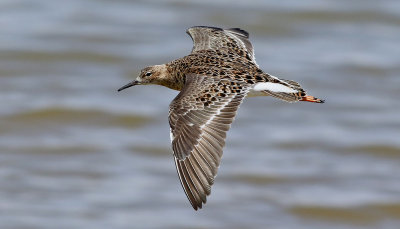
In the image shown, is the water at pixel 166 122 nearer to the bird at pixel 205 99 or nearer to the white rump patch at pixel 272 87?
the bird at pixel 205 99

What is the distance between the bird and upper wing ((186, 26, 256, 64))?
148 mm

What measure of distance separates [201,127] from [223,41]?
1809mm

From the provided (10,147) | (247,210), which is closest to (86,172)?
(10,147)

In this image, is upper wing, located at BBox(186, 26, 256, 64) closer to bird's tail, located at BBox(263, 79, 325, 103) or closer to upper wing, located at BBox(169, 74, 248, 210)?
bird's tail, located at BBox(263, 79, 325, 103)

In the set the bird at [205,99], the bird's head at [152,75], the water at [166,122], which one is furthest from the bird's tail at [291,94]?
the water at [166,122]

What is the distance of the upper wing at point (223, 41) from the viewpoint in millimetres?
7758

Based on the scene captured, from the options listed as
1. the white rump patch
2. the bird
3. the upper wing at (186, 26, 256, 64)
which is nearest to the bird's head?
the bird

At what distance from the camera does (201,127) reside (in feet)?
20.6

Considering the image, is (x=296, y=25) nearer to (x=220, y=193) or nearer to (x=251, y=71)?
(x=220, y=193)

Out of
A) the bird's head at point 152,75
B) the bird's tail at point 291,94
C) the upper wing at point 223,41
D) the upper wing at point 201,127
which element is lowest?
the upper wing at point 201,127

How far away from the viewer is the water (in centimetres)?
1077

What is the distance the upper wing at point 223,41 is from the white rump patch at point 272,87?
0.91 meters

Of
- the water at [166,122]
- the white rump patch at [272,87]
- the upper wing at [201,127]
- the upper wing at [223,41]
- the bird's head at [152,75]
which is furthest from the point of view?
the water at [166,122]

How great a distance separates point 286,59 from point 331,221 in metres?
4.57
